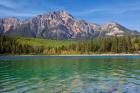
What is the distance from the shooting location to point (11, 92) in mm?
41156

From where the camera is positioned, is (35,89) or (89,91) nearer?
(89,91)

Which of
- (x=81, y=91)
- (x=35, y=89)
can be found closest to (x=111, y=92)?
(x=81, y=91)

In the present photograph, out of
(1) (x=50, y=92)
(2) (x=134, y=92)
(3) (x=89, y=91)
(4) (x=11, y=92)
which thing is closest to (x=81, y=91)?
(3) (x=89, y=91)

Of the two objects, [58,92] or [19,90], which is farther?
[19,90]

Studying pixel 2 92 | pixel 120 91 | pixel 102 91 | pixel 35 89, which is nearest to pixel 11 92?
pixel 2 92

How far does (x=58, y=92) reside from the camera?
132ft

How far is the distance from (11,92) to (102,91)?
1306 centimetres

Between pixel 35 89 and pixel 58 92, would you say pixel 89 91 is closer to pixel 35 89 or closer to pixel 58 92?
pixel 58 92

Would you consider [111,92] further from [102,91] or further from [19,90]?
[19,90]

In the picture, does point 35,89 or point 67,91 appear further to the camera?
point 35,89

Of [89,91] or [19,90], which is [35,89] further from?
[89,91]

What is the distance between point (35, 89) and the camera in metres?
43.9

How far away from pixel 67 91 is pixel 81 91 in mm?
2021

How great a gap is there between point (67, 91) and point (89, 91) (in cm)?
315
